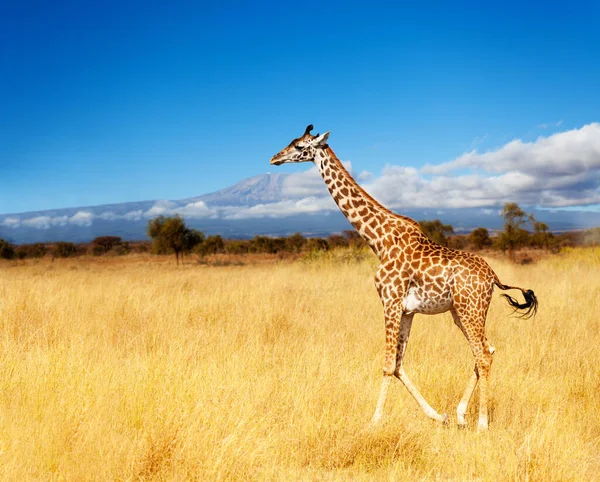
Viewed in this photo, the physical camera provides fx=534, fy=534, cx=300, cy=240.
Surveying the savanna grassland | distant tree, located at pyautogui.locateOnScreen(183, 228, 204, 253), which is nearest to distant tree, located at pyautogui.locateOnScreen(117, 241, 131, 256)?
distant tree, located at pyautogui.locateOnScreen(183, 228, 204, 253)

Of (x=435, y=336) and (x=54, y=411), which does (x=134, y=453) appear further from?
(x=435, y=336)

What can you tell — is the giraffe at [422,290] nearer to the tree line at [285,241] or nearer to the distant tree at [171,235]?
the tree line at [285,241]

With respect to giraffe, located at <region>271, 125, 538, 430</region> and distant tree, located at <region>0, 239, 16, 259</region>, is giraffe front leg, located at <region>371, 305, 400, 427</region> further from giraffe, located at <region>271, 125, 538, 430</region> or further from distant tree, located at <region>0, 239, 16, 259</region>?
distant tree, located at <region>0, 239, 16, 259</region>

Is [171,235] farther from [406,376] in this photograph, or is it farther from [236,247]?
[406,376]

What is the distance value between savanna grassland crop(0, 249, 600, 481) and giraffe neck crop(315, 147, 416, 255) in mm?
1881

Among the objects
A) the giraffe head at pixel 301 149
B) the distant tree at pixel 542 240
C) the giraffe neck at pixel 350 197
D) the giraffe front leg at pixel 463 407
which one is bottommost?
the distant tree at pixel 542 240

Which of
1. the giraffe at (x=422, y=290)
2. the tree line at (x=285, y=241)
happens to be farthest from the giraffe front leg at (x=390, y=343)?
the tree line at (x=285, y=241)

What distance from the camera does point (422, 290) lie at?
546 cm

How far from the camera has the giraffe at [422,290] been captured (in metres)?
5.38

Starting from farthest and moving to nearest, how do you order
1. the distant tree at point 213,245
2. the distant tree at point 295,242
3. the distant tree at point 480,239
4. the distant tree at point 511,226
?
the distant tree at point 295,242 < the distant tree at point 213,245 < the distant tree at point 480,239 < the distant tree at point 511,226

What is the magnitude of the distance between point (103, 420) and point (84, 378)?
3.54 ft

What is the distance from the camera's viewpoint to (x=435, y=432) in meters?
5.32

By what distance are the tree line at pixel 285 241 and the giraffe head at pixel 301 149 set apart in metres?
19.3

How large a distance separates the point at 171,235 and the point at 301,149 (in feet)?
160
